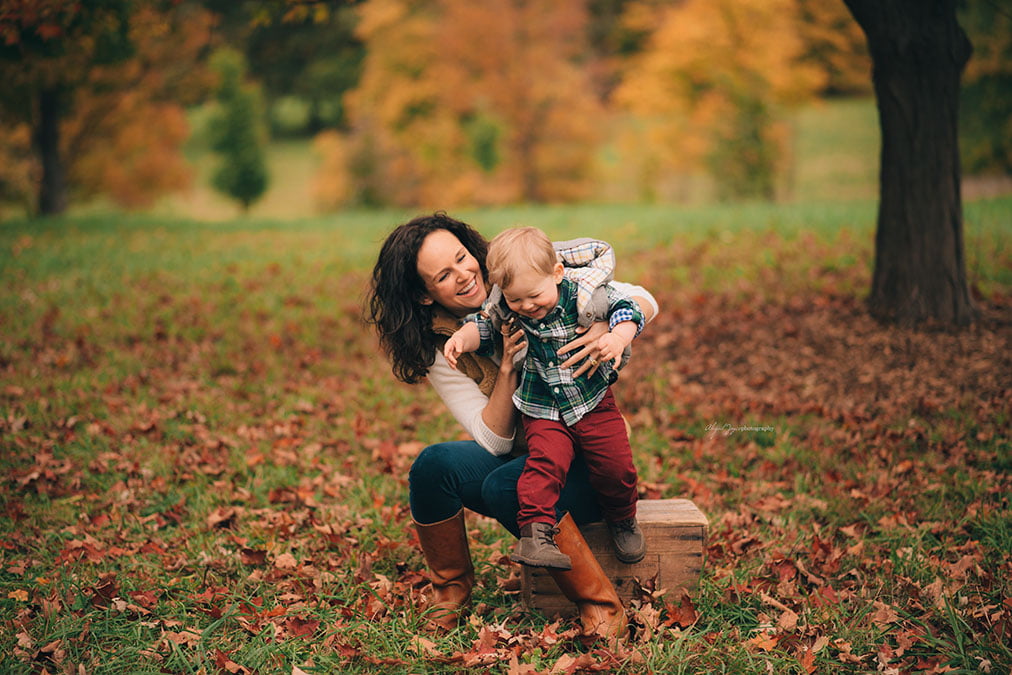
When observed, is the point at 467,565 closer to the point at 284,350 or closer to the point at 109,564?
the point at 109,564

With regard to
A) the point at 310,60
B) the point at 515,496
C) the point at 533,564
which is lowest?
the point at 533,564

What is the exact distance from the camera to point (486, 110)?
964 inches

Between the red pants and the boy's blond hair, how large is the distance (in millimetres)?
556

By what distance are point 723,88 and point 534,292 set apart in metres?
19.8

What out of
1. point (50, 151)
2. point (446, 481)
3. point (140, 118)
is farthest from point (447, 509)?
point (140, 118)

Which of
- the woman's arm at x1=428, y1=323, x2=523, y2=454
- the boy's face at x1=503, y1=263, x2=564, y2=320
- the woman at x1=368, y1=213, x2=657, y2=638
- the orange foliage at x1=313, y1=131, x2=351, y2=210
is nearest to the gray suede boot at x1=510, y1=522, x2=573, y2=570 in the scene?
the woman at x1=368, y1=213, x2=657, y2=638

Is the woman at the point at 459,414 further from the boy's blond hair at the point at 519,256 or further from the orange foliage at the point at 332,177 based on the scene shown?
the orange foliage at the point at 332,177

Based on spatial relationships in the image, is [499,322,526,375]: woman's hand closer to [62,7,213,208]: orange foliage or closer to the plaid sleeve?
the plaid sleeve

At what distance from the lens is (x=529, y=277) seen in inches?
107

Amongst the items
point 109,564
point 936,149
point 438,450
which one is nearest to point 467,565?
point 438,450

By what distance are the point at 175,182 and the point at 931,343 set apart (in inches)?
869

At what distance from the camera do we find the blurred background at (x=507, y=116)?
1761cm

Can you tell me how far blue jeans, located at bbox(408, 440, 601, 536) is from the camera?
298cm

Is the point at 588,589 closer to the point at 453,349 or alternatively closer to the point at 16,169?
the point at 453,349
